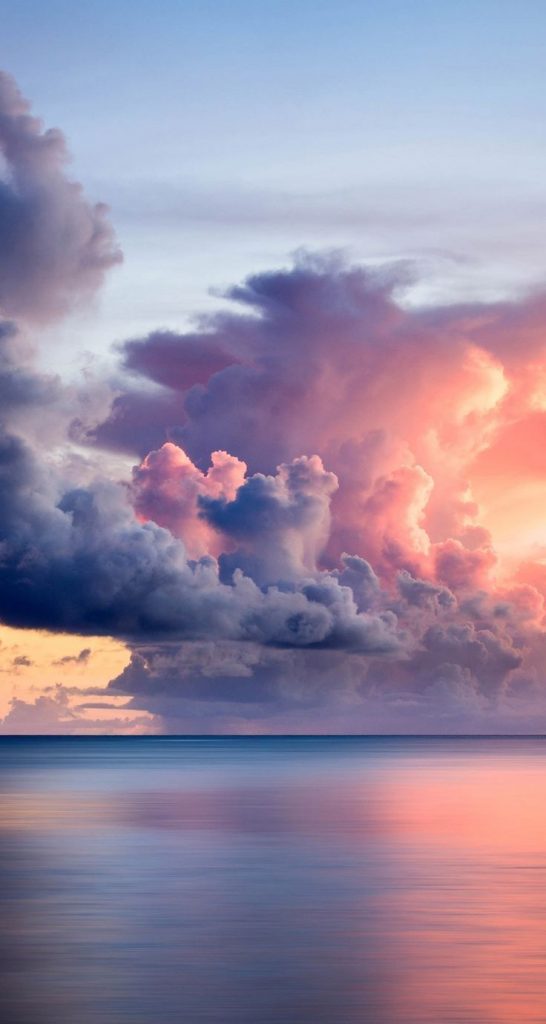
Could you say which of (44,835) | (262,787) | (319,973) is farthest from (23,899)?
(262,787)

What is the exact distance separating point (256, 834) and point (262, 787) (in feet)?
211

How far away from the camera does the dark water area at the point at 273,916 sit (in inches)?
1286

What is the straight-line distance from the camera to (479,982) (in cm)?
3506

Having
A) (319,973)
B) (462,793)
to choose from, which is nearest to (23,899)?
(319,973)

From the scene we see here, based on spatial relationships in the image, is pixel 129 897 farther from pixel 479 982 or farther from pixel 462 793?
pixel 462 793

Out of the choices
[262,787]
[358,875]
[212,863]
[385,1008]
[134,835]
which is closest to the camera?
[385,1008]

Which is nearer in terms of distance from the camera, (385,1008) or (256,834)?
(385,1008)

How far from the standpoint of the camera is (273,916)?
150ft

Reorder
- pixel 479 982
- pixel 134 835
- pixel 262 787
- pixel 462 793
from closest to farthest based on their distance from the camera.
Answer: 1. pixel 479 982
2. pixel 134 835
3. pixel 462 793
4. pixel 262 787

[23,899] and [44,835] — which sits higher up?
[44,835]

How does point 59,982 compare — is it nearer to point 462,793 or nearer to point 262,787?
point 462,793

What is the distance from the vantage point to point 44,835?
75438mm

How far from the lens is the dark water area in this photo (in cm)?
3266

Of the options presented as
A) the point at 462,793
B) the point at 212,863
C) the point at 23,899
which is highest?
the point at 462,793
